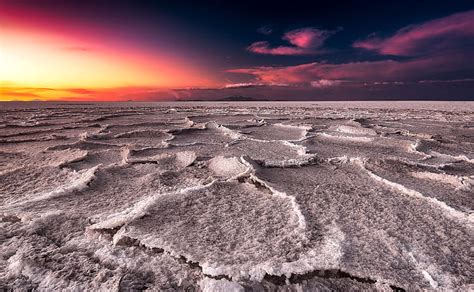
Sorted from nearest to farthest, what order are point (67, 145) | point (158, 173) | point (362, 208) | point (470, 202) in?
point (362, 208) < point (470, 202) < point (158, 173) < point (67, 145)

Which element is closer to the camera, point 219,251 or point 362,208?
point 219,251

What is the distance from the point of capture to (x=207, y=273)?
1.08m

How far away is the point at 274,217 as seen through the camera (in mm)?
1518


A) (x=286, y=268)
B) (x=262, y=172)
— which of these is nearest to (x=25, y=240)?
(x=286, y=268)

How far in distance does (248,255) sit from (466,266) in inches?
28.5

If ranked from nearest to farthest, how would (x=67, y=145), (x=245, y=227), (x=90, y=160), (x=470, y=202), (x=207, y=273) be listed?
1. (x=207, y=273)
2. (x=245, y=227)
3. (x=470, y=202)
4. (x=90, y=160)
5. (x=67, y=145)

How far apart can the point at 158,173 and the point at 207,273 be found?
1.20 meters

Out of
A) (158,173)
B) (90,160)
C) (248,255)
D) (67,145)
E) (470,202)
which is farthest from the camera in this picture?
(67,145)

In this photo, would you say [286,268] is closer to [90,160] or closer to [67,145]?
[90,160]

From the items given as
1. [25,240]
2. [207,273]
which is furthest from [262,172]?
[25,240]

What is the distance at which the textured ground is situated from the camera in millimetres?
1087

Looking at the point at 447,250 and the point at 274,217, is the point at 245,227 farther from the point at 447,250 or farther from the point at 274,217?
the point at 447,250

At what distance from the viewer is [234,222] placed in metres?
1.47

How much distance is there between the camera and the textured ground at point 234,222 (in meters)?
1.09
